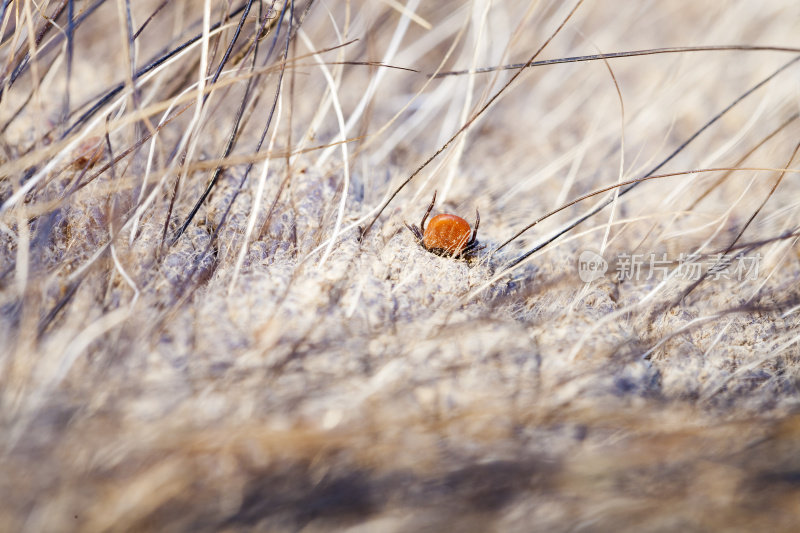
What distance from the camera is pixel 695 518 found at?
0.92 metres

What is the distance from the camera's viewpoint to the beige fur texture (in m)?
0.84

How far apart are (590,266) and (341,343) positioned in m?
0.64

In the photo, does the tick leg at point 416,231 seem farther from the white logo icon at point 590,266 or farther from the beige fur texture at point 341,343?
the white logo icon at point 590,266

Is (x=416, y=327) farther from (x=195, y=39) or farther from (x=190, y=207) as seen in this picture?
(x=195, y=39)

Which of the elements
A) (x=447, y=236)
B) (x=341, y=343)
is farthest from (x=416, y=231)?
(x=341, y=343)

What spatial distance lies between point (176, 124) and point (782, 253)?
1655 millimetres

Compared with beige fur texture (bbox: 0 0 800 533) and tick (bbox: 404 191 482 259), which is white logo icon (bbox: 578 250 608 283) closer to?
beige fur texture (bbox: 0 0 800 533)

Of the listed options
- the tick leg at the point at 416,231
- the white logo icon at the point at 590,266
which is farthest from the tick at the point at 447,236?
the white logo icon at the point at 590,266

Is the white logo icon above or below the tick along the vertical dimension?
below

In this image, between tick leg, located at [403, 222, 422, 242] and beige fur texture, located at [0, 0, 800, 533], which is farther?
tick leg, located at [403, 222, 422, 242]

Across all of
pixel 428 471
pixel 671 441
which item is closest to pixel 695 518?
pixel 671 441

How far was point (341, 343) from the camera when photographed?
3.13ft

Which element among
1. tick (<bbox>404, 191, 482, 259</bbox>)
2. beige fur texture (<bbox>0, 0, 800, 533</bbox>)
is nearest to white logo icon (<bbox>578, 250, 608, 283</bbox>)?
beige fur texture (<bbox>0, 0, 800, 533</bbox>)

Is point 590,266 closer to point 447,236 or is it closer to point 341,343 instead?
point 447,236
